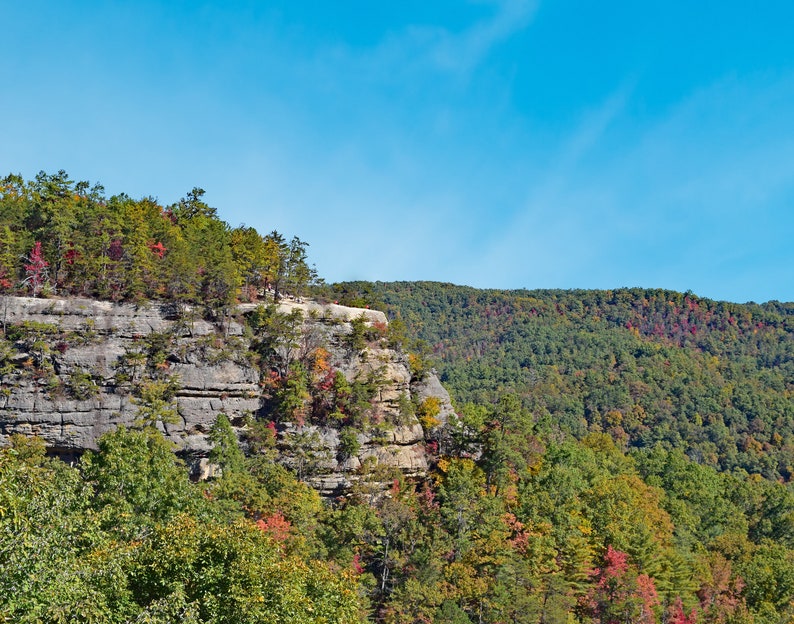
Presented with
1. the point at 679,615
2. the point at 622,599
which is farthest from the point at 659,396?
the point at 622,599

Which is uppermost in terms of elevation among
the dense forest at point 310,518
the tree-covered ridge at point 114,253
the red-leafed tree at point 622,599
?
the tree-covered ridge at point 114,253

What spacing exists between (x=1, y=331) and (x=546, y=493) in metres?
44.1

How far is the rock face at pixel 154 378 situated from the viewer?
51.7 metres

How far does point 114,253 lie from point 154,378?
42.6 ft

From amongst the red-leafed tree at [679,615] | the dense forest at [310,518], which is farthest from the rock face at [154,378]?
the red-leafed tree at [679,615]

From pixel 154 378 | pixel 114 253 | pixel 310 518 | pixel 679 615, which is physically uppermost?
pixel 114 253

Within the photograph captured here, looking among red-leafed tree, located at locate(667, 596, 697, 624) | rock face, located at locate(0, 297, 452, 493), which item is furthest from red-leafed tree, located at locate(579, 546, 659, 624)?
rock face, located at locate(0, 297, 452, 493)

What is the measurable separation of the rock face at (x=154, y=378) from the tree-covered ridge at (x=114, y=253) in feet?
7.14

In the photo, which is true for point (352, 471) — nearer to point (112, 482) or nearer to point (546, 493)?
point (546, 493)

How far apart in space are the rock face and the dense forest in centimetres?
167

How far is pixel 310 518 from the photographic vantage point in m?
45.8

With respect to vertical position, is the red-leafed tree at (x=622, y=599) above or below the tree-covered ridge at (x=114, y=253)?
below

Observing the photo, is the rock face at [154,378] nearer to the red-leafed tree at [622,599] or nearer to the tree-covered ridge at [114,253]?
the tree-covered ridge at [114,253]

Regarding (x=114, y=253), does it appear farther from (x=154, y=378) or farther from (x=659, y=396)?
(x=659, y=396)
